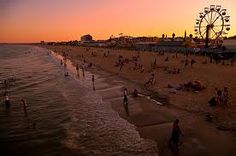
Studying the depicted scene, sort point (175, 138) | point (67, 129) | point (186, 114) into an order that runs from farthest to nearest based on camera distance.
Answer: point (186, 114) → point (67, 129) → point (175, 138)

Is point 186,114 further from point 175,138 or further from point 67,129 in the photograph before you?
point 67,129

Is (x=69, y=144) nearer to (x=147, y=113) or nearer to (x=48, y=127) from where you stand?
(x=48, y=127)

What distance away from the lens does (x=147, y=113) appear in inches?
833

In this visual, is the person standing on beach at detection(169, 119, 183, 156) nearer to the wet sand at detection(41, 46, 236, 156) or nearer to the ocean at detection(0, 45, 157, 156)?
the wet sand at detection(41, 46, 236, 156)

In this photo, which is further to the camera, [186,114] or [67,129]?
[186,114]

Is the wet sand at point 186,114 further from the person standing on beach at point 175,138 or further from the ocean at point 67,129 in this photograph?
the ocean at point 67,129

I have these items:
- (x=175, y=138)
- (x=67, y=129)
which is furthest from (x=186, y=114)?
(x=67, y=129)

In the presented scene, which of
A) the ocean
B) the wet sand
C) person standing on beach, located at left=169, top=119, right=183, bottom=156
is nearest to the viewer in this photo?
person standing on beach, located at left=169, top=119, right=183, bottom=156

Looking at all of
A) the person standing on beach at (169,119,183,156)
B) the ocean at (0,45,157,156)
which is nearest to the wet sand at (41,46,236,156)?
the person standing on beach at (169,119,183,156)

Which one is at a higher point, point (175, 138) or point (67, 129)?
point (175, 138)

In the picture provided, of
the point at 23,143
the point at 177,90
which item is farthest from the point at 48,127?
the point at 177,90

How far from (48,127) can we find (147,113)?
7097 mm

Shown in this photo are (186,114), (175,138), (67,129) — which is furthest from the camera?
(186,114)

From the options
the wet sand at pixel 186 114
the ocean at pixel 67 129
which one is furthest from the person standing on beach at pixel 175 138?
the ocean at pixel 67 129
